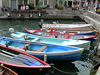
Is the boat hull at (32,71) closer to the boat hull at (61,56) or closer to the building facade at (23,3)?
the boat hull at (61,56)

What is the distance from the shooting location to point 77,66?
12.8 meters

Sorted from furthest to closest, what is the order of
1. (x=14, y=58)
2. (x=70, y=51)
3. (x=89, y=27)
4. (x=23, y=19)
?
(x=23, y=19) → (x=89, y=27) → (x=70, y=51) → (x=14, y=58)

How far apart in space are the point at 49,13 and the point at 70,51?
2430cm

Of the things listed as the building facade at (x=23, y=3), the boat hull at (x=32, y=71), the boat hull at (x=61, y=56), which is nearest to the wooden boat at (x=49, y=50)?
the boat hull at (x=61, y=56)

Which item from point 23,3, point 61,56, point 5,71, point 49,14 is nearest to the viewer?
point 5,71

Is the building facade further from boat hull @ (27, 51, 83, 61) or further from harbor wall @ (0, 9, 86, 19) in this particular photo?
boat hull @ (27, 51, 83, 61)

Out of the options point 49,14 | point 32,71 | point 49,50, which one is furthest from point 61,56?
point 49,14

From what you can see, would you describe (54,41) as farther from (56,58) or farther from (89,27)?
(89,27)

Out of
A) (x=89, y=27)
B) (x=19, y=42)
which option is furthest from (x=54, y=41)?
(x=89, y=27)

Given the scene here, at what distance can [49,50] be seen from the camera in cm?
1319

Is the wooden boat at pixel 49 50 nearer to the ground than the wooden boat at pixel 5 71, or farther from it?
farther from it

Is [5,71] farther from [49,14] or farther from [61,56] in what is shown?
[49,14]

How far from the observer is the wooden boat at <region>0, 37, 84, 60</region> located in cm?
1188

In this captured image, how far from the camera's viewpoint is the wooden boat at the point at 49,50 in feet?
39.0
